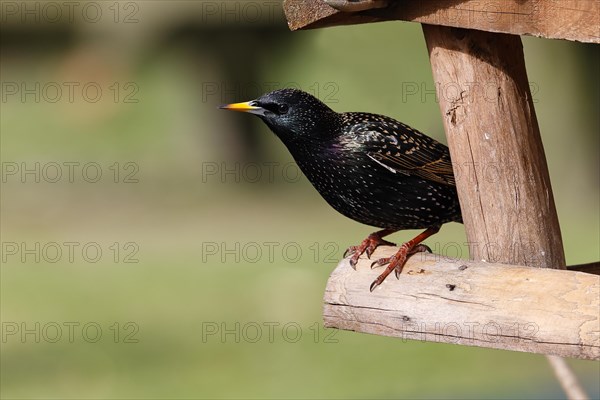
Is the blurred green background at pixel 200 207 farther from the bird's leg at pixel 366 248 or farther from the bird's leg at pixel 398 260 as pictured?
the bird's leg at pixel 398 260

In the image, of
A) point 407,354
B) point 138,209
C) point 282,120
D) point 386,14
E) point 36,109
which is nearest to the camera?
point 386,14

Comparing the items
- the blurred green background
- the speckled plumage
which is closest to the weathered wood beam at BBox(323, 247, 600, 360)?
the speckled plumage

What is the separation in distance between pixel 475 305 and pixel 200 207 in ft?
29.3

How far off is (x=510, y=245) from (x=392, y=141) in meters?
0.83

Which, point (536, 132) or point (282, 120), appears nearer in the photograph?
point (536, 132)

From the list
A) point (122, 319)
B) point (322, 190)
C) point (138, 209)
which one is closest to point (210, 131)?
point (138, 209)

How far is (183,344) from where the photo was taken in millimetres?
8438

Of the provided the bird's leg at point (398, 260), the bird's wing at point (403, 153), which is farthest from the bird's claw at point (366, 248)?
the bird's wing at point (403, 153)

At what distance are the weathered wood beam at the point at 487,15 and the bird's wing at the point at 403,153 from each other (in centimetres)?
76

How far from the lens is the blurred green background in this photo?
8133 millimetres

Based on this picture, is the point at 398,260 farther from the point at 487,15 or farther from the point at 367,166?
the point at 487,15

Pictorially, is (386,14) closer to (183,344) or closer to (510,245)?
(510,245)

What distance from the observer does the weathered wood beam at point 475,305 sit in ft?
11.1

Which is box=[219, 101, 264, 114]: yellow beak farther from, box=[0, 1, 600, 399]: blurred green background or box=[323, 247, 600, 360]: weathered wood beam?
box=[0, 1, 600, 399]: blurred green background
